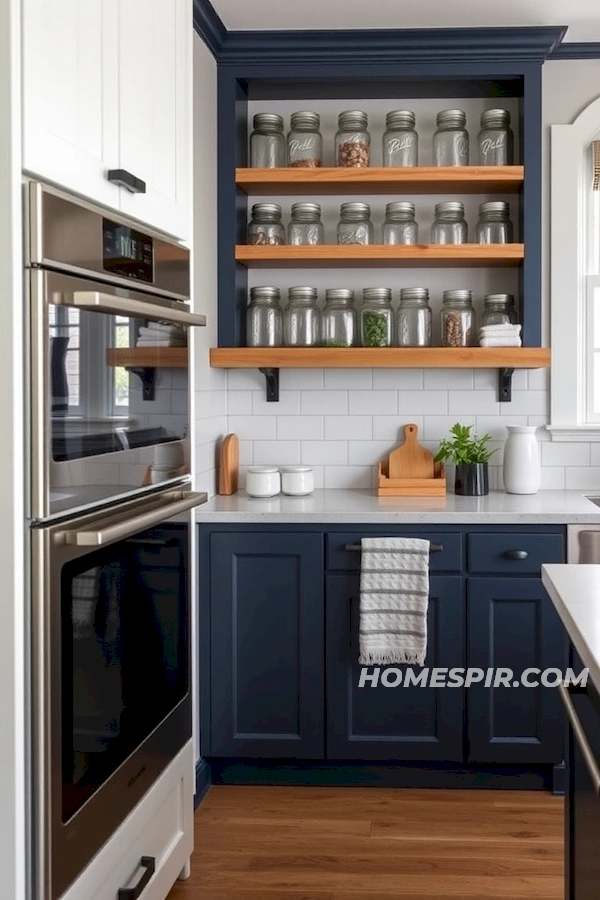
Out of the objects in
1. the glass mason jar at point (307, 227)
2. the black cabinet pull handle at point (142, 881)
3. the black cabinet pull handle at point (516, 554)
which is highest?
the glass mason jar at point (307, 227)

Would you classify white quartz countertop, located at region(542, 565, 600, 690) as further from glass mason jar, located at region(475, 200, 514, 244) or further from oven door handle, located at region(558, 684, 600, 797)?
glass mason jar, located at region(475, 200, 514, 244)

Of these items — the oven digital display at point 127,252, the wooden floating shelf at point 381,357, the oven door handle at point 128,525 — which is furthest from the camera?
the wooden floating shelf at point 381,357

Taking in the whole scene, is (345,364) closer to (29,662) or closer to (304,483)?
(304,483)

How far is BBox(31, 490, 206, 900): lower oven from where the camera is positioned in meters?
1.87

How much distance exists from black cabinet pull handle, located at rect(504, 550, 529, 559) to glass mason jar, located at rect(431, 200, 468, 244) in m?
1.16

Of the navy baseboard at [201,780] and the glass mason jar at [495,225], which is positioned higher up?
the glass mason jar at [495,225]

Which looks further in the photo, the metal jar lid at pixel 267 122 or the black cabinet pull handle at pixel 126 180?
the metal jar lid at pixel 267 122

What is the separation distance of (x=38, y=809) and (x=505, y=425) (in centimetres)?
276

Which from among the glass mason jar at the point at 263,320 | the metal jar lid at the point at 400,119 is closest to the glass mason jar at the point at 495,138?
the metal jar lid at the point at 400,119

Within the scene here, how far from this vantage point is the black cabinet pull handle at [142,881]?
2.30m

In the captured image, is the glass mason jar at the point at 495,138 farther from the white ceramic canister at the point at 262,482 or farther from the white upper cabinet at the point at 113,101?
the white upper cabinet at the point at 113,101

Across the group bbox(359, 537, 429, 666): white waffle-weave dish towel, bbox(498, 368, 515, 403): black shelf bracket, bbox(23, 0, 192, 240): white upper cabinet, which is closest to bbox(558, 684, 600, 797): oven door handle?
bbox(23, 0, 192, 240): white upper cabinet

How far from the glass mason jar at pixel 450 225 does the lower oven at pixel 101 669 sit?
1690 millimetres

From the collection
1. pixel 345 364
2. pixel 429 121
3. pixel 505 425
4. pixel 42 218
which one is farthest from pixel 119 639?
pixel 429 121
